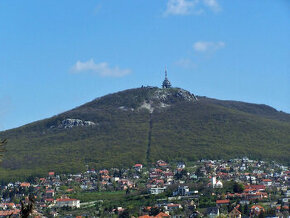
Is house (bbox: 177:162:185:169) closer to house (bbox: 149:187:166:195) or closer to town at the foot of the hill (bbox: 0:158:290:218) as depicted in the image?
town at the foot of the hill (bbox: 0:158:290:218)

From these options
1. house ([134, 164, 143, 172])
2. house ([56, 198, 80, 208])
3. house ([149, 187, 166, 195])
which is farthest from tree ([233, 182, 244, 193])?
house ([134, 164, 143, 172])

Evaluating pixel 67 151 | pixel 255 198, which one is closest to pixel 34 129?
pixel 67 151

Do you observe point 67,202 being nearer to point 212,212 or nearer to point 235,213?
point 212,212

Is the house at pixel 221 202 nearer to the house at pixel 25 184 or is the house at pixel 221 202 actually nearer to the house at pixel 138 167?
the house at pixel 25 184

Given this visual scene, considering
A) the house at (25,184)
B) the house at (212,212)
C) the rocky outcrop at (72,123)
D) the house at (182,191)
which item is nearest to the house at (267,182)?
the house at (182,191)

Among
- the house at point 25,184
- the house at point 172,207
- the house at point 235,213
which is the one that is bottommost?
the house at point 235,213

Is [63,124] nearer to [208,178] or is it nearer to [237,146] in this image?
[237,146]

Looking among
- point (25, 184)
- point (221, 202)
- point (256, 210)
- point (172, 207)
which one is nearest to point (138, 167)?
point (25, 184)
